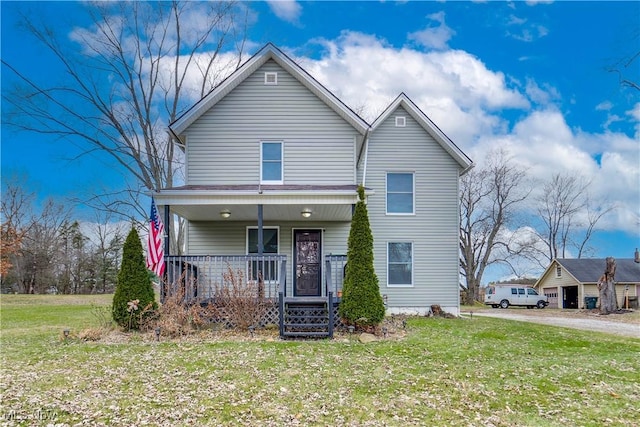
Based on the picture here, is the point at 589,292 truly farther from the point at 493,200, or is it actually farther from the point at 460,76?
the point at 460,76

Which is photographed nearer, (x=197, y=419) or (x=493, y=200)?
(x=197, y=419)

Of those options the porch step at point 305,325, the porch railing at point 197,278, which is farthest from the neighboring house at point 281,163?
the porch step at point 305,325

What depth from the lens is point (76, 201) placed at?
22.2 meters

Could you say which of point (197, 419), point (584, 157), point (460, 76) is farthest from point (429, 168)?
point (584, 157)

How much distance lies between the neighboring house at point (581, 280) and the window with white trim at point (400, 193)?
22.8 metres

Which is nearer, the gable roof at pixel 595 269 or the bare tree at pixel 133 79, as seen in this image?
the bare tree at pixel 133 79

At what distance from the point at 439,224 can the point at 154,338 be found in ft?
33.3

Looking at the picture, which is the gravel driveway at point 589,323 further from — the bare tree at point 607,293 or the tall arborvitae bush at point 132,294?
the tall arborvitae bush at point 132,294

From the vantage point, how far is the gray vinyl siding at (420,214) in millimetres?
16141

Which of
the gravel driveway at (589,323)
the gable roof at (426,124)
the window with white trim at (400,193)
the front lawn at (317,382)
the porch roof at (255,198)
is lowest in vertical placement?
the gravel driveway at (589,323)

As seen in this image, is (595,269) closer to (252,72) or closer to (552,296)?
(552,296)

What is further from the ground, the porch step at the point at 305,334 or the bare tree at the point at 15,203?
the bare tree at the point at 15,203

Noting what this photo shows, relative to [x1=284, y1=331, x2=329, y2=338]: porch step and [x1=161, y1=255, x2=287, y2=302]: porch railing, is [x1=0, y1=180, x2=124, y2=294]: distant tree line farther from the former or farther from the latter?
[x1=284, y1=331, x2=329, y2=338]: porch step

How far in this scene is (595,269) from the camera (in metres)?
34.7
